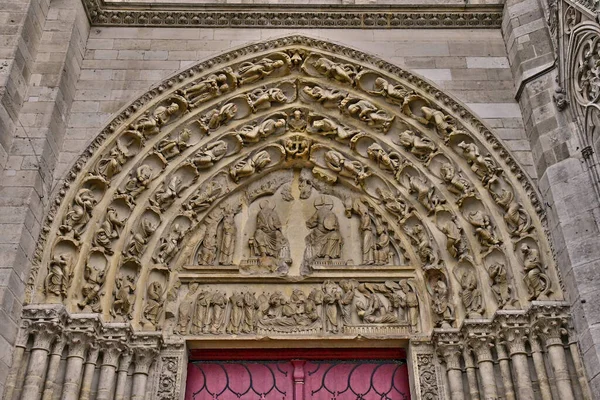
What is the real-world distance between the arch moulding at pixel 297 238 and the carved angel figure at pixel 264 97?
0.02 m

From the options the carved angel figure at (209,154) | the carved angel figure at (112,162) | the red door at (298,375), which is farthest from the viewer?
the carved angel figure at (209,154)

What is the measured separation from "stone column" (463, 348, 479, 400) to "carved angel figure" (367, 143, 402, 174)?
2.13m

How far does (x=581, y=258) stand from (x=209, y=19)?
4.80 metres

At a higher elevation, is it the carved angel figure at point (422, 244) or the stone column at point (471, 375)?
the carved angel figure at point (422, 244)

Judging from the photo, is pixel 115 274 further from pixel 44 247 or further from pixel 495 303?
pixel 495 303

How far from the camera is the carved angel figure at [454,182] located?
6.51 meters

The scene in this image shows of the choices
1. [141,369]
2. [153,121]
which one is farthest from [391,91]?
[141,369]

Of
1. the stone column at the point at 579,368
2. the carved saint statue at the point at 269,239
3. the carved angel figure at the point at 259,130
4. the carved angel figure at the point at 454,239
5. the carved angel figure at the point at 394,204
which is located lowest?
the stone column at the point at 579,368

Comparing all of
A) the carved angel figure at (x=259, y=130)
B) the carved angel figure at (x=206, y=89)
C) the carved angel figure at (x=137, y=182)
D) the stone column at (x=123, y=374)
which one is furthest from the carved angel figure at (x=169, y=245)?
the carved angel figure at (x=206, y=89)

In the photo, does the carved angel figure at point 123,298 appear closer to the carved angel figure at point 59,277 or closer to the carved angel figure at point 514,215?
the carved angel figure at point 59,277

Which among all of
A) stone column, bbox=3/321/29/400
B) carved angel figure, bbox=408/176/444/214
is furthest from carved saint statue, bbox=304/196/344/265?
stone column, bbox=3/321/29/400

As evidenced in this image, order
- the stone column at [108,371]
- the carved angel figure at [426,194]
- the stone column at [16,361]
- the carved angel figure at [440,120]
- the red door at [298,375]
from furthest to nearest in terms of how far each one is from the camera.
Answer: the carved angel figure at [440,120]
the carved angel figure at [426,194]
the red door at [298,375]
the stone column at [108,371]
the stone column at [16,361]

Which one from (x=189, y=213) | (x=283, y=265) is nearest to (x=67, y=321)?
(x=189, y=213)

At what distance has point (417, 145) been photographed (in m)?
6.88
